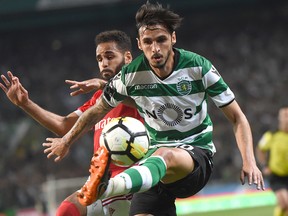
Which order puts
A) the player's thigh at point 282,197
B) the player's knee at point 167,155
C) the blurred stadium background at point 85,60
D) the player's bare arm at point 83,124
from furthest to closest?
1. the blurred stadium background at point 85,60
2. the player's thigh at point 282,197
3. the player's bare arm at point 83,124
4. the player's knee at point 167,155

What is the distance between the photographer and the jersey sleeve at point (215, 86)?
16.8 ft

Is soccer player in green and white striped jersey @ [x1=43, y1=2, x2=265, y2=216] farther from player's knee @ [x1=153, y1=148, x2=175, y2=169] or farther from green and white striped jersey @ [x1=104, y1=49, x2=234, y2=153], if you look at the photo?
player's knee @ [x1=153, y1=148, x2=175, y2=169]

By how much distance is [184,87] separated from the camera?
5.12 m

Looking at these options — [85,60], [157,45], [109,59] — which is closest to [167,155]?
[157,45]

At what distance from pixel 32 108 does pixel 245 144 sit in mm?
1945

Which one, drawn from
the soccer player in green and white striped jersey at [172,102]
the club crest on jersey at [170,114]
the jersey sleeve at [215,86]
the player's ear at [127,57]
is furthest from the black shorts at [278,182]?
the club crest on jersey at [170,114]

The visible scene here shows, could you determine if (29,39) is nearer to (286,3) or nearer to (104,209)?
(286,3)

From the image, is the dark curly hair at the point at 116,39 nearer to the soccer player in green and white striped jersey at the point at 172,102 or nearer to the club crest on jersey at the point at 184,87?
the soccer player in green and white striped jersey at the point at 172,102

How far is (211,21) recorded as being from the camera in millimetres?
21859

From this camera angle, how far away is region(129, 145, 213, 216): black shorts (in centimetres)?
510

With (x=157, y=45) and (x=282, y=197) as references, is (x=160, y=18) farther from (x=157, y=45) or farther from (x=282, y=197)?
(x=282, y=197)

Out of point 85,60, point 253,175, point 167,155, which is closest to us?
point 167,155

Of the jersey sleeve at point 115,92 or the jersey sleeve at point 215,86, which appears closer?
the jersey sleeve at point 215,86

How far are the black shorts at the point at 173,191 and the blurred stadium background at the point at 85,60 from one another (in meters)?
11.4
